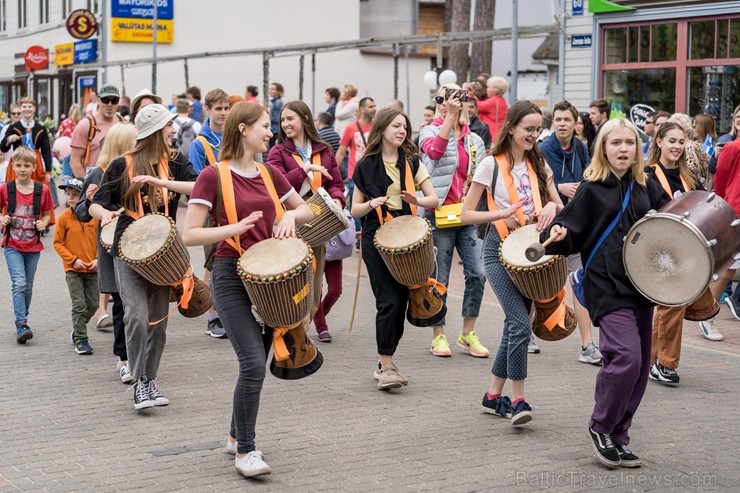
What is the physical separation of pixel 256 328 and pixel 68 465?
1223mm

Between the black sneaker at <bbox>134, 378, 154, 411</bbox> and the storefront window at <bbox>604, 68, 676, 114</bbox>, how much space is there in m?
11.7

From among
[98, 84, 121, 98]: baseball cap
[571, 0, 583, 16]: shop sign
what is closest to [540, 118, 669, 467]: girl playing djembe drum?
[98, 84, 121, 98]: baseball cap

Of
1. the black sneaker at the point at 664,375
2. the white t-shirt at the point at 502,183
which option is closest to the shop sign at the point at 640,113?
→ the black sneaker at the point at 664,375

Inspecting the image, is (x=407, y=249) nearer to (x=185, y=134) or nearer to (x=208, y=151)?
(x=208, y=151)

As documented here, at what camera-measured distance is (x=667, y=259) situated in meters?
5.67

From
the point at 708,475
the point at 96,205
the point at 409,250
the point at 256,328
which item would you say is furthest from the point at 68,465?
the point at 708,475

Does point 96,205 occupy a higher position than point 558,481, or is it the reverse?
point 96,205

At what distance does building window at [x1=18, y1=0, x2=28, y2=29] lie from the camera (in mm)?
42688

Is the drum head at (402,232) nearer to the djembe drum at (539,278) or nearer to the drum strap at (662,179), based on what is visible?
the djembe drum at (539,278)

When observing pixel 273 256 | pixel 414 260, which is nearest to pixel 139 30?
pixel 414 260

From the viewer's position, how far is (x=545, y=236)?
607 centimetres

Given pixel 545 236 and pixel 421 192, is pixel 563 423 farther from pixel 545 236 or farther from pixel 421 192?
→ pixel 421 192

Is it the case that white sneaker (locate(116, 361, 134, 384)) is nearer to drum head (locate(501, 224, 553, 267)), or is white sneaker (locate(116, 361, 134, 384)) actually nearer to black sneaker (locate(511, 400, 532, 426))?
black sneaker (locate(511, 400, 532, 426))

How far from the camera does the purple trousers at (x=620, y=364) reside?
5.87m
